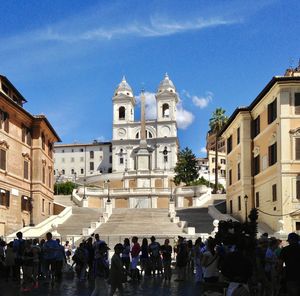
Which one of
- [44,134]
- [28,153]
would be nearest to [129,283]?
[28,153]

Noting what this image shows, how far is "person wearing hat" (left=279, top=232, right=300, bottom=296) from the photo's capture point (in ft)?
34.4

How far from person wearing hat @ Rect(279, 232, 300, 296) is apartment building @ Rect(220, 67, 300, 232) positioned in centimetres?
2640

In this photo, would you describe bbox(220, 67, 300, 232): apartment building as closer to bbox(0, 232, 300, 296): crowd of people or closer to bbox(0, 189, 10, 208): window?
bbox(0, 232, 300, 296): crowd of people

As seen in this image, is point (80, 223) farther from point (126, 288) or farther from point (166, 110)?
point (166, 110)

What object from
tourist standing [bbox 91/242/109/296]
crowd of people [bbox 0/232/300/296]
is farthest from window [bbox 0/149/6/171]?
tourist standing [bbox 91/242/109/296]

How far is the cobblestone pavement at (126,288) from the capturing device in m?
17.3

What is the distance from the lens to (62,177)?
13525cm

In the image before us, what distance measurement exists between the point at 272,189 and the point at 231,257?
33629 mm

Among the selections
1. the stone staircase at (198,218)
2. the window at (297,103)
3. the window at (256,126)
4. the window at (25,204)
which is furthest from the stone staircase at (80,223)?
the window at (297,103)

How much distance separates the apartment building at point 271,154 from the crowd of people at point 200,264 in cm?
1312

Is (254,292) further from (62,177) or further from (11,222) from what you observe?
(62,177)

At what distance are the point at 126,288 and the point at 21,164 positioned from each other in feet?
97.7

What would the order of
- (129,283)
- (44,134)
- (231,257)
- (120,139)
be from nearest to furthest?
(231,257) < (129,283) < (44,134) < (120,139)

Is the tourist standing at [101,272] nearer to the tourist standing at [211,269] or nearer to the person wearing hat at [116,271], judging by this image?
the person wearing hat at [116,271]
